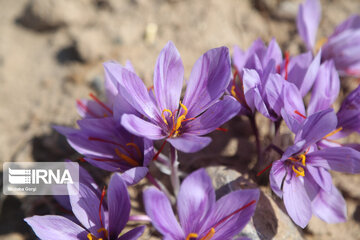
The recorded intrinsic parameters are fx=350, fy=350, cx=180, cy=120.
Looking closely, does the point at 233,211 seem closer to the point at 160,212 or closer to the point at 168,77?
the point at 160,212

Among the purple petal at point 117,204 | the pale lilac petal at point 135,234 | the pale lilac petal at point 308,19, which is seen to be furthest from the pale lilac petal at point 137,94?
the pale lilac petal at point 308,19

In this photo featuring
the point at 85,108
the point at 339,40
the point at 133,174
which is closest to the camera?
the point at 133,174

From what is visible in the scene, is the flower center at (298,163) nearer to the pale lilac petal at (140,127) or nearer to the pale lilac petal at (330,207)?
the pale lilac petal at (330,207)

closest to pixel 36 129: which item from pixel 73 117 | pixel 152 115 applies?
pixel 73 117

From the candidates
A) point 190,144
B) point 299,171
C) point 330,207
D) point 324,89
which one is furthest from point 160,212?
point 324,89

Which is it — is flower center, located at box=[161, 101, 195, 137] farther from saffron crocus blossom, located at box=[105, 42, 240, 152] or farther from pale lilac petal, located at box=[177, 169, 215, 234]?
pale lilac petal, located at box=[177, 169, 215, 234]

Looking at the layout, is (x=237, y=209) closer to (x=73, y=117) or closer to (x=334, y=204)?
(x=334, y=204)
